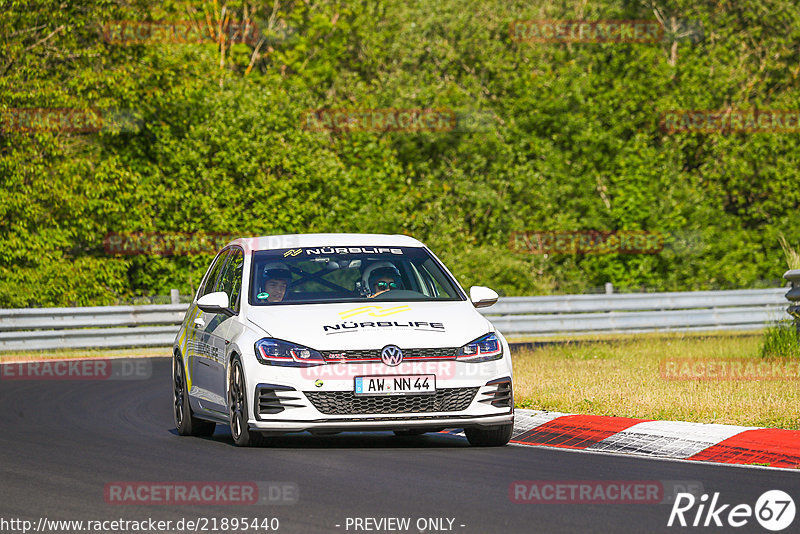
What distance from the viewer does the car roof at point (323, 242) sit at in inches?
462

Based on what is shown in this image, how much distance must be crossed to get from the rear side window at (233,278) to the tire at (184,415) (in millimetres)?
819

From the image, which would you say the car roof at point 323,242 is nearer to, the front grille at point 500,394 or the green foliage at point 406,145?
the front grille at point 500,394

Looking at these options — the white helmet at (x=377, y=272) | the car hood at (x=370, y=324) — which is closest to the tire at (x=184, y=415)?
the car hood at (x=370, y=324)

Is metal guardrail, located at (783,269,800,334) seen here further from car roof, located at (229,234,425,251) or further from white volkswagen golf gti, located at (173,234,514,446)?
white volkswagen golf gti, located at (173,234,514,446)

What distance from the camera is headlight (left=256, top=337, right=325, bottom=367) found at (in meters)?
10.1

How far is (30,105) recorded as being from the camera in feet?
102

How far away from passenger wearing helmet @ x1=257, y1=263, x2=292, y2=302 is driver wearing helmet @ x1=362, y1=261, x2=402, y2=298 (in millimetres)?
635

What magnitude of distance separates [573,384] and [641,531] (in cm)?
730

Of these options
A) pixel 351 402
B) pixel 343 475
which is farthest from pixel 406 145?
pixel 343 475

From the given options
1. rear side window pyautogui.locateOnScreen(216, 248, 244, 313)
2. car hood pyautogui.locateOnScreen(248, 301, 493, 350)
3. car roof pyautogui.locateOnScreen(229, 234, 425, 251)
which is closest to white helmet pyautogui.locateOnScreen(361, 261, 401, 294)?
car roof pyautogui.locateOnScreen(229, 234, 425, 251)

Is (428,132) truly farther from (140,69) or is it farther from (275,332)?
(275,332)

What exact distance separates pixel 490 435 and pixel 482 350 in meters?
0.71

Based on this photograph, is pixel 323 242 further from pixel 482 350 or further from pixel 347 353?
pixel 482 350

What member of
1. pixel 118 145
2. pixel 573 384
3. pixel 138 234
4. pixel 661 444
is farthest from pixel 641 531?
pixel 118 145
